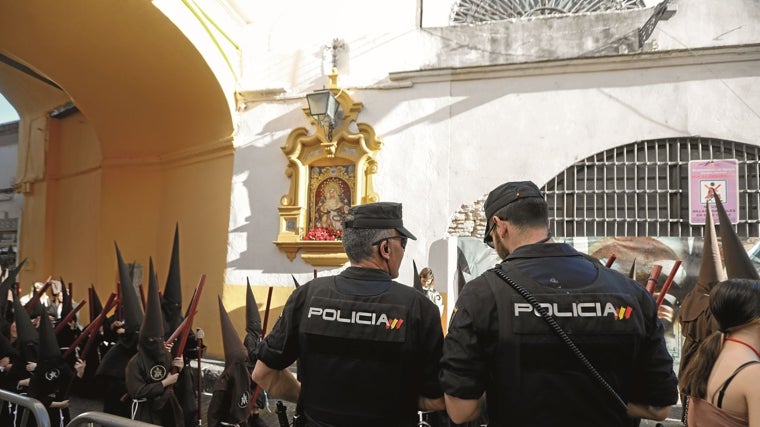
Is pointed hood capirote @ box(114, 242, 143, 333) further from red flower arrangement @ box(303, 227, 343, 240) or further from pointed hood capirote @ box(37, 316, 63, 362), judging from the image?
red flower arrangement @ box(303, 227, 343, 240)

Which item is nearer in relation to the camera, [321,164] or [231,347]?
[231,347]

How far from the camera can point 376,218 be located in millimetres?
2668

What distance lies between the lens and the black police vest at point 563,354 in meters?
1.90

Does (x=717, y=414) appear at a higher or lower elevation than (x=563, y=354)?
lower

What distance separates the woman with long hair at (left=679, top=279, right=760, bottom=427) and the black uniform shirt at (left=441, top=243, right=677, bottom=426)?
0.30m

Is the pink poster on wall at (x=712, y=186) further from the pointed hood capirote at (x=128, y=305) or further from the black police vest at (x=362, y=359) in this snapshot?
the pointed hood capirote at (x=128, y=305)

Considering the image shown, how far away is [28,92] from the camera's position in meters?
13.3

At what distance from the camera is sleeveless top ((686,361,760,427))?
215cm

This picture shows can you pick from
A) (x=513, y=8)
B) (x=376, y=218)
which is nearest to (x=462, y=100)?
(x=513, y=8)

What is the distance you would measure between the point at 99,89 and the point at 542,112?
295 inches

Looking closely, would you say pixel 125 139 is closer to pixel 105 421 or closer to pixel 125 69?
pixel 125 69

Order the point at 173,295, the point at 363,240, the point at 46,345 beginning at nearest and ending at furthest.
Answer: the point at 363,240 → the point at 46,345 → the point at 173,295

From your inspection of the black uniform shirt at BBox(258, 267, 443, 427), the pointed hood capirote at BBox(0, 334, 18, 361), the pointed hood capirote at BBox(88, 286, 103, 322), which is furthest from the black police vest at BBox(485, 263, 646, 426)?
the pointed hood capirote at BBox(88, 286, 103, 322)

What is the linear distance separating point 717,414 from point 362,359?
1.35 metres
